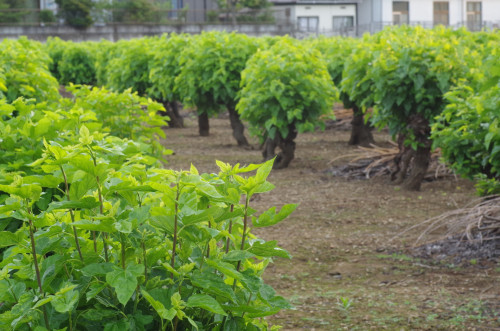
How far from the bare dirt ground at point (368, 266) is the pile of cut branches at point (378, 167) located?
0.19 metres

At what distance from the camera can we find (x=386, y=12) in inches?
1778

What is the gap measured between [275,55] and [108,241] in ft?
28.1

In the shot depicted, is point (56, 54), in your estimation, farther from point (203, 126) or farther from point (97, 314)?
point (97, 314)

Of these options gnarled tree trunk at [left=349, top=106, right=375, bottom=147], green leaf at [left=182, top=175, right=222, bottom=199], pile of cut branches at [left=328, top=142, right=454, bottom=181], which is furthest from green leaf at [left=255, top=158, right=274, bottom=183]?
gnarled tree trunk at [left=349, top=106, right=375, bottom=147]

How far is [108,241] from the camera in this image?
1.81m

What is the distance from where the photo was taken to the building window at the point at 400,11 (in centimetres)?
4538

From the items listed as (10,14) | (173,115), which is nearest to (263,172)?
(173,115)

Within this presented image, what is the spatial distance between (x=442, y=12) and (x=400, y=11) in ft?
9.02

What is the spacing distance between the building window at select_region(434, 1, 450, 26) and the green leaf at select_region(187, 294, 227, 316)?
4654 centimetres

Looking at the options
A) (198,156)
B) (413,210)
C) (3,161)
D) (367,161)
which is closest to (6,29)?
(198,156)

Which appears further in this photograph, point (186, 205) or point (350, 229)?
point (350, 229)

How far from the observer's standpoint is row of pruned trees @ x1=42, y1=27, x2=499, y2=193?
802cm

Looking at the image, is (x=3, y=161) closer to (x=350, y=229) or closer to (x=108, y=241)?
(x=108, y=241)

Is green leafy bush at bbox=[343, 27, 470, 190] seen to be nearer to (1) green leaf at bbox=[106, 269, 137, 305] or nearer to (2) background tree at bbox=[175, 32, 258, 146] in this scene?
(2) background tree at bbox=[175, 32, 258, 146]
